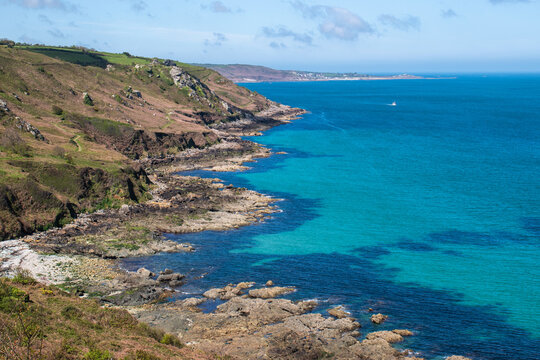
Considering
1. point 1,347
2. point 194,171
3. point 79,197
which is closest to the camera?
point 1,347

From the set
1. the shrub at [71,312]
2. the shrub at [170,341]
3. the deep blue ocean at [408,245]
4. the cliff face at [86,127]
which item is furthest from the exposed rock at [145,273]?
the cliff face at [86,127]

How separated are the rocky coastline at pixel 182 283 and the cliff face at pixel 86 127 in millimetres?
4509

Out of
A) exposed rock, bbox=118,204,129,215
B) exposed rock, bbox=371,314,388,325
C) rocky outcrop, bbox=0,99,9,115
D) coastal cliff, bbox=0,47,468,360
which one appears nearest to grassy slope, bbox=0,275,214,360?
coastal cliff, bbox=0,47,468,360

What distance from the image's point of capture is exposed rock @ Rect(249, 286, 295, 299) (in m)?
48.4

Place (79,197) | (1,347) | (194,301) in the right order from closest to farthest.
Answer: (1,347) → (194,301) → (79,197)

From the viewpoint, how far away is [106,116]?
11925cm

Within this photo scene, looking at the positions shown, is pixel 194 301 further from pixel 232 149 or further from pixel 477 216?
pixel 232 149

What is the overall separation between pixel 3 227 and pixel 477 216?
6688 cm

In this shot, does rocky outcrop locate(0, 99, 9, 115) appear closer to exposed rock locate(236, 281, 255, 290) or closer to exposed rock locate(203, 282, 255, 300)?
exposed rock locate(203, 282, 255, 300)

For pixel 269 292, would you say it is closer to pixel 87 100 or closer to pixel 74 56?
pixel 87 100

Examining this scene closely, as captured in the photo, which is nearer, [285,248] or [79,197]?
[285,248]

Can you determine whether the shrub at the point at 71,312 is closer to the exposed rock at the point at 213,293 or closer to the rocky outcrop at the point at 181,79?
the exposed rock at the point at 213,293

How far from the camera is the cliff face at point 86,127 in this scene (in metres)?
68.6

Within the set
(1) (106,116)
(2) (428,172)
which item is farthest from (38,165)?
(2) (428,172)
